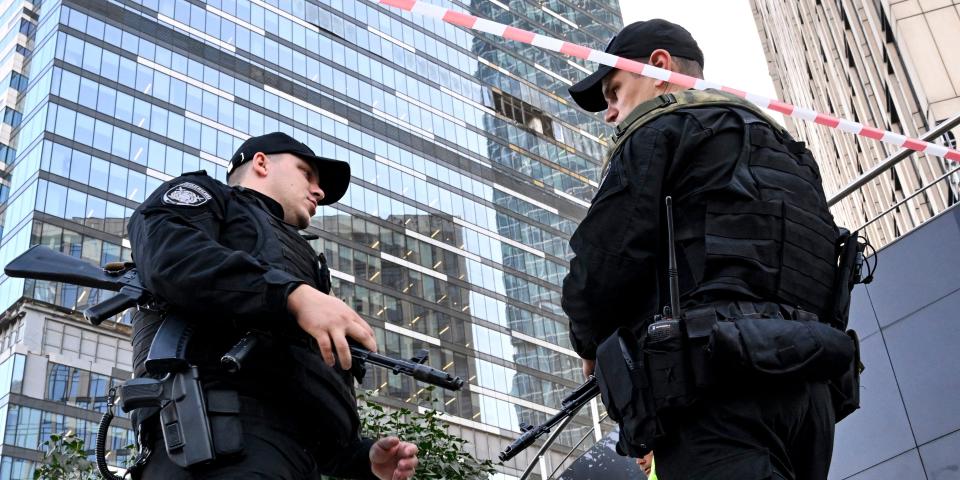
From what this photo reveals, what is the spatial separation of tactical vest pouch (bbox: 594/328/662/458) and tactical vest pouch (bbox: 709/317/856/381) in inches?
10.7

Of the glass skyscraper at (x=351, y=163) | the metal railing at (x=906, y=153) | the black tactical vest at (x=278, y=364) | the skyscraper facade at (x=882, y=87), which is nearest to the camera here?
the black tactical vest at (x=278, y=364)

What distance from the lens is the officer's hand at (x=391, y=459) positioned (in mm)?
4383

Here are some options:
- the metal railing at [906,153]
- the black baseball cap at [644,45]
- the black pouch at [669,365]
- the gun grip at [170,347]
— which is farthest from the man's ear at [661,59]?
the metal railing at [906,153]

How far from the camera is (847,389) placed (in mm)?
3689

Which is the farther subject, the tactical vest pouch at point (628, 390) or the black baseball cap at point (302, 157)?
the black baseball cap at point (302, 157)

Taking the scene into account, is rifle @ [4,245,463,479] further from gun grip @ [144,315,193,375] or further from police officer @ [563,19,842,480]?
police officer @ [563,19,842,480]

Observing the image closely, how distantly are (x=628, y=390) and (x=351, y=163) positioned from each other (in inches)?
3120

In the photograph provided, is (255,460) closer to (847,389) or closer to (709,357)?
(709,357)

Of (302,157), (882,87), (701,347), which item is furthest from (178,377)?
(882,87)

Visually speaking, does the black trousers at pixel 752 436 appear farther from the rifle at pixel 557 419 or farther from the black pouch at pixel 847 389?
the rifle at pixel 557 419

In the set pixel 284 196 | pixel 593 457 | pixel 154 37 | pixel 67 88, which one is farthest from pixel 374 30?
pixel 284 196

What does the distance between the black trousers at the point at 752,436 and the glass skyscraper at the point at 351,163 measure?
57787 mm

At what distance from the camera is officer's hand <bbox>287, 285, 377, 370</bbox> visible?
11.8ft

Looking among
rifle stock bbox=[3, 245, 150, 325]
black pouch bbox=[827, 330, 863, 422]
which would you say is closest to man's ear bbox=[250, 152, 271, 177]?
rifle stock bbox=[3, 245, 150, 325]
